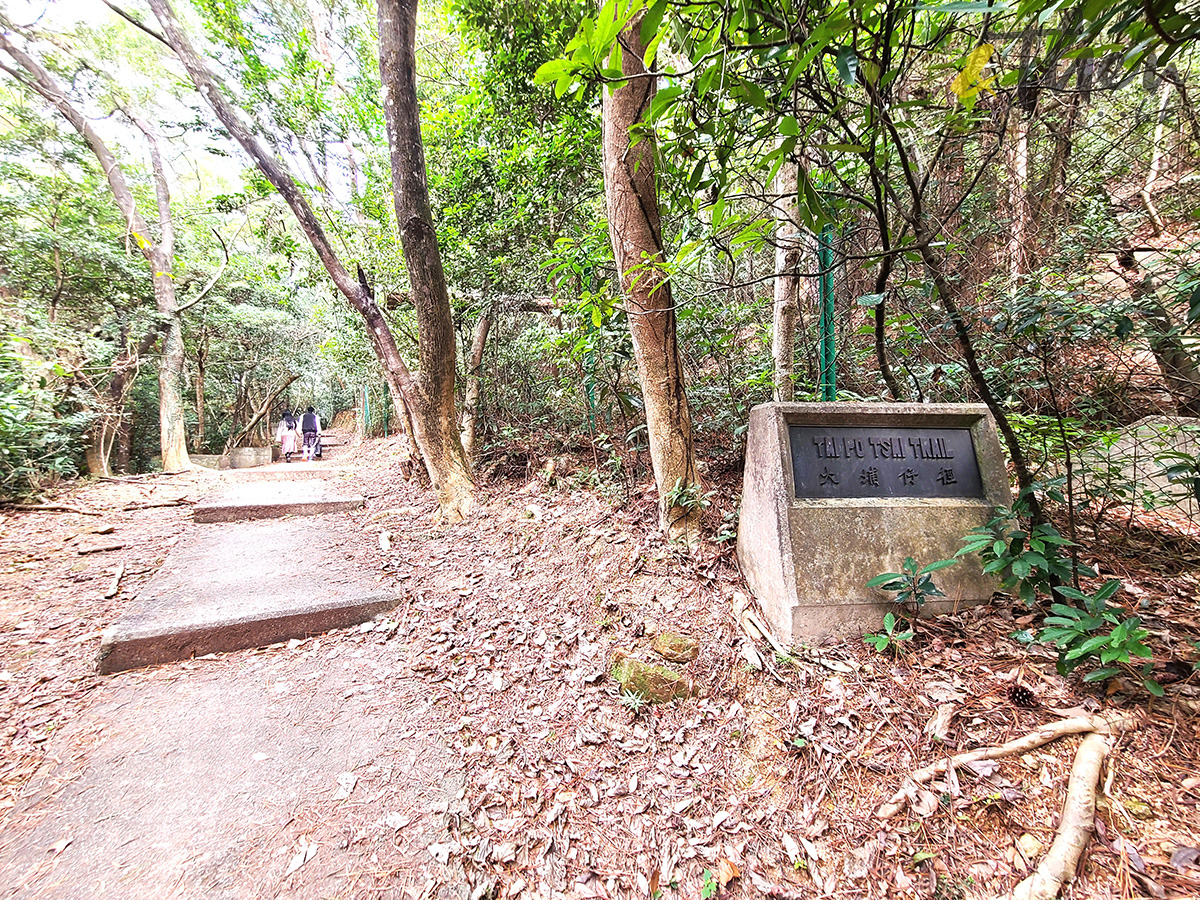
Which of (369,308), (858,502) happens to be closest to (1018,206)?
(858,502)

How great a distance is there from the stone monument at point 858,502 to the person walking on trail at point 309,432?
1338cm

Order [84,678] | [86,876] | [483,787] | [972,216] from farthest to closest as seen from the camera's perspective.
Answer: [972,216]
[84,678]
[483,787]
[86,876]

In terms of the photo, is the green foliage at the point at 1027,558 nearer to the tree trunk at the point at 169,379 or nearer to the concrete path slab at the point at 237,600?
the concrete path slab at the point at 237,600

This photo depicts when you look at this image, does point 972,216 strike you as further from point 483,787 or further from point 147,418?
point 147,418

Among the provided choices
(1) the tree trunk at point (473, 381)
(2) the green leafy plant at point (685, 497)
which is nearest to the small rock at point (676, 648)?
(2) the green leafy plant at point (685, 497)

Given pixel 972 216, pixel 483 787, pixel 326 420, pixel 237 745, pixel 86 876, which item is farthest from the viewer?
pixel 326 420

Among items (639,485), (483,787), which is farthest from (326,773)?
(639,485)

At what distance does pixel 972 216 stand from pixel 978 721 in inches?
133

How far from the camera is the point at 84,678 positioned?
2.63m

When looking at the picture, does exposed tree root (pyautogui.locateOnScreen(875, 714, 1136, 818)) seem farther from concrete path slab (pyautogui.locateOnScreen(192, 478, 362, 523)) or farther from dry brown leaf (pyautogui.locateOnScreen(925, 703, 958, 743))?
concrete path slab (pyautogui.locateOnScreen(192, 478, 362, 523))

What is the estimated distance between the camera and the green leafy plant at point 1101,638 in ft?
4.72

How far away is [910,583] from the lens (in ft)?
6.81

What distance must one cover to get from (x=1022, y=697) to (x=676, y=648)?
137 cm

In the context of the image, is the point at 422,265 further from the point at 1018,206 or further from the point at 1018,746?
the point at 1018,746
